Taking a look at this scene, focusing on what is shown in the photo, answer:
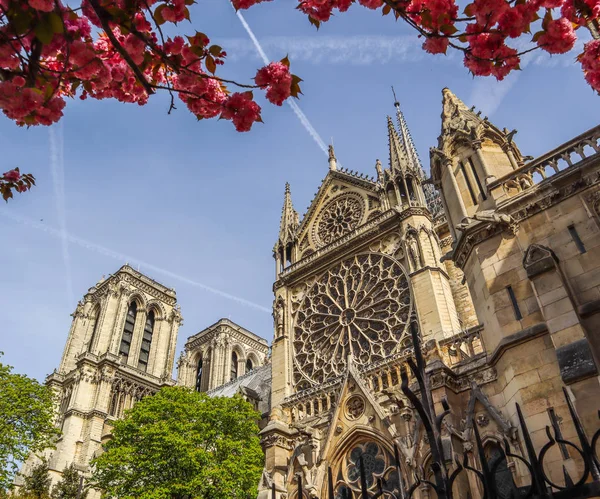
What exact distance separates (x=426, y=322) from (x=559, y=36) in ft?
50.4

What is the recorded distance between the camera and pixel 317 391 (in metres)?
20.5

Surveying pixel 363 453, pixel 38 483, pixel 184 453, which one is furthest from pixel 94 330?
pixel 363 453

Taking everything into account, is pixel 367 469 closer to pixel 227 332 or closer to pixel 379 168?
pixel 379 168

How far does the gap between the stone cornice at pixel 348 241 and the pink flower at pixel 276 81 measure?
1889 cm

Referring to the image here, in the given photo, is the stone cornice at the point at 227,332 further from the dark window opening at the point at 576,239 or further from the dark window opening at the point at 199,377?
the dark window opening at the point at 576,239

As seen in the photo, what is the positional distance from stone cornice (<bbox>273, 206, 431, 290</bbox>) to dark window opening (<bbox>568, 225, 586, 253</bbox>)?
13.1 metres

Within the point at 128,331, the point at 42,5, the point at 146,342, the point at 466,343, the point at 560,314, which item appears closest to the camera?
the point at 42,5

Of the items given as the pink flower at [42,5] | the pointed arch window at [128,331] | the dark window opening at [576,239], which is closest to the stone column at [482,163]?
the dark window opening at [576,239]

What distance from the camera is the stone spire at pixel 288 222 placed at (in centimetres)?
2836

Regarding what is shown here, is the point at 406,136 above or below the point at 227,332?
above

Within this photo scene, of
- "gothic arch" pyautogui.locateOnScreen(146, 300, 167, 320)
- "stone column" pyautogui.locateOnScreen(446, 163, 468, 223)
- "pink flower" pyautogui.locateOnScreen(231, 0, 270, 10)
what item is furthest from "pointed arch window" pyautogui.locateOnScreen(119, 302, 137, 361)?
"pink flower" pyautogui.locateOnScreen(231, 0, 270, 10)

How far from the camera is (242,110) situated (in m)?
4.50

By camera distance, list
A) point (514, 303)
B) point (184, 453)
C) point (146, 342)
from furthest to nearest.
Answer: point (146, 342)
point (184, 453)
point (514, 303)

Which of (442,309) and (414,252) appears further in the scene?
(414,252)
